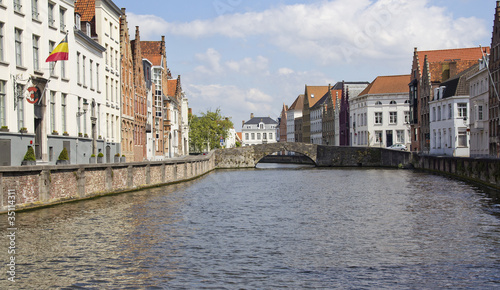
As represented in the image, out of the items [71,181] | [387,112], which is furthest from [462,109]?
[71,181]

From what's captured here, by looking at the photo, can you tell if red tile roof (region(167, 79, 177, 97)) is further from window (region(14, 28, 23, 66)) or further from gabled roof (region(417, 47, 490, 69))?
window (region(14, 28, 23, 66))

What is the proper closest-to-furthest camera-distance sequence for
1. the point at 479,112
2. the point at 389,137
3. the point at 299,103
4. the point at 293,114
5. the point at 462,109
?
the point at 479,112, the point at 462,109, the point at 389,137, the point at 299,103, the point at 293,114

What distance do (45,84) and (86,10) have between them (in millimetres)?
16630

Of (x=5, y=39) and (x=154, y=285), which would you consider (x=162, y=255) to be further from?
A: (x=5, y=39)

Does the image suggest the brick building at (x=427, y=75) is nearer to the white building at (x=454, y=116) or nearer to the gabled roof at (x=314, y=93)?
the white building at (x=454, y=116)

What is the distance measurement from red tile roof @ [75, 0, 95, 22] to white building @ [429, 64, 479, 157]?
124ft

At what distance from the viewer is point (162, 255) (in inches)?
641

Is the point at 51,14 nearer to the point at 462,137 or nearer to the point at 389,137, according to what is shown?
the point at 462,137

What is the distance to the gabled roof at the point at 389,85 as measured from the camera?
102875mm

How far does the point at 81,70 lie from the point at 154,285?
3275 centimetres

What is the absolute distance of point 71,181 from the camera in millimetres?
27797

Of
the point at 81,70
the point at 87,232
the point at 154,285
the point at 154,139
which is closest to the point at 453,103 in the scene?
the point at 154,139

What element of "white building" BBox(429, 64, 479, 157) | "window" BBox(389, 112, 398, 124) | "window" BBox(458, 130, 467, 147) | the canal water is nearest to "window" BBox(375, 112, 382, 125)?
"window" BBox(389, 112, 398, 124)

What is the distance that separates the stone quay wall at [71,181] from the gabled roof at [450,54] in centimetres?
5311
